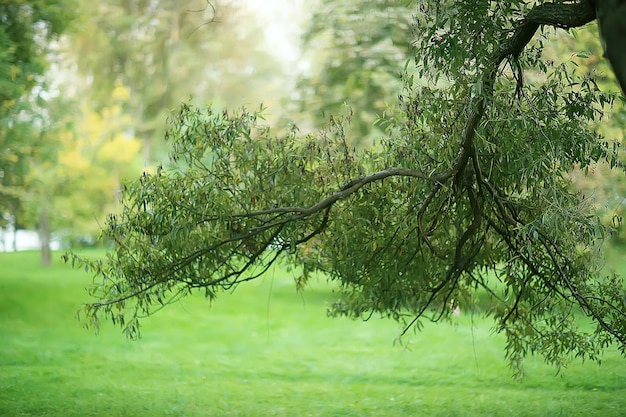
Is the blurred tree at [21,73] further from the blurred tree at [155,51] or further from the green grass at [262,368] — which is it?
the blurred tree at [155,51]

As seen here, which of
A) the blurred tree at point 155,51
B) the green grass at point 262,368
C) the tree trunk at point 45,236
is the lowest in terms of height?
the green grass at point 262,368

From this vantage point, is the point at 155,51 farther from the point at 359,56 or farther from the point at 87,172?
the point at 359,56

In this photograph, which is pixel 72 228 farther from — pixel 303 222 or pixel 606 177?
pixel 303 222

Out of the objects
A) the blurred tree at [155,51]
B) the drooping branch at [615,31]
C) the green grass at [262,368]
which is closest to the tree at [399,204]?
the green grass at [262,368]

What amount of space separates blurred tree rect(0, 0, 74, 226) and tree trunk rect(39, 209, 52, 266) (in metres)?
5.65

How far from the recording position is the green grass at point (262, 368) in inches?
383

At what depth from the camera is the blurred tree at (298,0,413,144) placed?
1630cm

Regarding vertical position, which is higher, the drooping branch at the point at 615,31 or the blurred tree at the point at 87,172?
the blurred tree at the point at 87,172

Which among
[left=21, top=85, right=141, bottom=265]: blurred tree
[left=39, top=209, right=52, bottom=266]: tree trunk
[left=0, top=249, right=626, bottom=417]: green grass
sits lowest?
[left=0, top=249, right=626, bottom=417]: green grass

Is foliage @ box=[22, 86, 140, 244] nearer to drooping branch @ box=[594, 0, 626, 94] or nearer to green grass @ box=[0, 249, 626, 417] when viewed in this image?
green grass @ box=[0, 249, 626, 417]

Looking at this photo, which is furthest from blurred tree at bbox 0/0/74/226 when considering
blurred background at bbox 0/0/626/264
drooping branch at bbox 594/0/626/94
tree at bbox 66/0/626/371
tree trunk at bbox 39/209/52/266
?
drooping branch at bbox 594/0/626/94

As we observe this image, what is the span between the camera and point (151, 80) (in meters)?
28.5

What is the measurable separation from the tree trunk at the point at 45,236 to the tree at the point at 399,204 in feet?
54.2

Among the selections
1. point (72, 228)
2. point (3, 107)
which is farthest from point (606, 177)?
point (72, 228)
